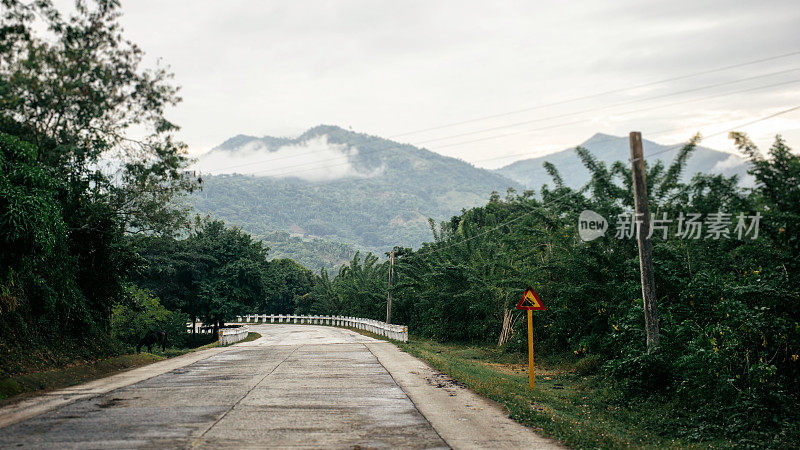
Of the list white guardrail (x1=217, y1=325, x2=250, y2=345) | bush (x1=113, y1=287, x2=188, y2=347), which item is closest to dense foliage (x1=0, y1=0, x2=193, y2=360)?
white guardrail (x1=217, y1=325, x2=250, y2=345)

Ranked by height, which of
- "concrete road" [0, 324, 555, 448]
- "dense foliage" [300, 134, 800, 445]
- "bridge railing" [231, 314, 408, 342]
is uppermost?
"dense foliage" [300, 134, 800, 445]

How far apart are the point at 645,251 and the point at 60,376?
15.1m

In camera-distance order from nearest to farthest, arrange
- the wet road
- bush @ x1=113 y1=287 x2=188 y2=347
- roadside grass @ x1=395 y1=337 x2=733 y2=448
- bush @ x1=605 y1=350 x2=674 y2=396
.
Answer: the wet road, roadside grass @ x1=395 y1=337 x2=733 y2=448, bush @ x1=605 y1=350 x2=674 y2=396, bush @ x1=113 y1=287 x2=188 y2=347

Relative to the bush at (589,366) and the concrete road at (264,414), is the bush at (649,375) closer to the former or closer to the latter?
the concrete road at (264,414)

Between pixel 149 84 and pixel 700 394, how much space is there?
20066mm

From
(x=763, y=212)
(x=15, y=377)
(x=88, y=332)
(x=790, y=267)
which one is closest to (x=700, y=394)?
(x=790, y=267)

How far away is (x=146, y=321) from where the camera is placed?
47781 mm

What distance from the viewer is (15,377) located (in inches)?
536

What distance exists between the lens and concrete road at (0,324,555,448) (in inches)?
327

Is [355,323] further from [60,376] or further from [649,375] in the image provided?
[649,375]

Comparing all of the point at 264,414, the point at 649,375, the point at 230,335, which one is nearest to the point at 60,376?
the point at 264,414

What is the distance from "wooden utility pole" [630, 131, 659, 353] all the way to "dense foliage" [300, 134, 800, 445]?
44 centimetres

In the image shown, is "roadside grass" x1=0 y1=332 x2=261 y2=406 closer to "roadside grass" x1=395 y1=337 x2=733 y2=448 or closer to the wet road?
the wet road

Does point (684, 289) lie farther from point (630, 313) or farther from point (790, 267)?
point (790, 267)
